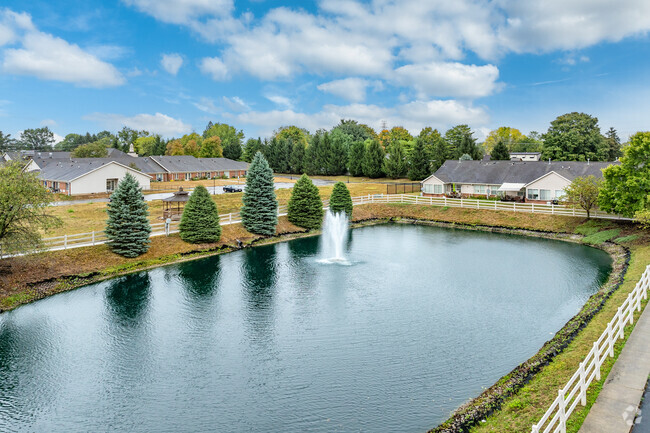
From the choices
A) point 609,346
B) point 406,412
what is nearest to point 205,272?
point 406,412

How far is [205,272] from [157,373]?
555 inches

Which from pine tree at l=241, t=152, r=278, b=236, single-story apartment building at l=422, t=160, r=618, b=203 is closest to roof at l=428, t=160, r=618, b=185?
single-story apartment building at l=422, t=160, r=618, b=203

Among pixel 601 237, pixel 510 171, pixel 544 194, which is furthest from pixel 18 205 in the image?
pixel 510 171

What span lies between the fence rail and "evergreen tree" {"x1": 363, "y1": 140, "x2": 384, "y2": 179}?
30.5 metres

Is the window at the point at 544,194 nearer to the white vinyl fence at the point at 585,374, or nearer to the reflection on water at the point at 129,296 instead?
the white vinyl fence at the point at 585,374

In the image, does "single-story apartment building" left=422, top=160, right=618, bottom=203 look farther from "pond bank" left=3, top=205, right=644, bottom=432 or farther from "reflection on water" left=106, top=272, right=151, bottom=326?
"reflection on water" left=106, top=272, right=151, bottom=326

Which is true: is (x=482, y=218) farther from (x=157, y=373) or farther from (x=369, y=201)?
(x=157, y=373)

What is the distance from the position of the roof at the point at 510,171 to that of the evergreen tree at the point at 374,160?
2393 cm

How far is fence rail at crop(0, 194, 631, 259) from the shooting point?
99.5ft

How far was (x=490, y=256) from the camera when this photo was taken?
108 feet

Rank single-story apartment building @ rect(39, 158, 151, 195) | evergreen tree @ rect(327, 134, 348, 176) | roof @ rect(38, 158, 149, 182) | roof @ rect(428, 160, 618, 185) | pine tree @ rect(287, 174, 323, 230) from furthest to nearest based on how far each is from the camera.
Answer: evergreen tree @ rect(327, 134, 348, 176) → roof @ rect(38, 158, 149, 182) → single-story apartment building @ rect(39, 158, 151, 195) → roof @ rect(428, 160, 618, 185) → pine tree @ rect(287, 174, 323, 230)

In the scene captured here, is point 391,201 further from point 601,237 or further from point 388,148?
point 388,148

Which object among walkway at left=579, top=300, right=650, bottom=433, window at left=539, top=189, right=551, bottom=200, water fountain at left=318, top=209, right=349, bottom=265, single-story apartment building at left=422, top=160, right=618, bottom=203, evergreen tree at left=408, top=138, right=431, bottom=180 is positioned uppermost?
evergreen tree at left=408, top=138, right=431, bottom=180

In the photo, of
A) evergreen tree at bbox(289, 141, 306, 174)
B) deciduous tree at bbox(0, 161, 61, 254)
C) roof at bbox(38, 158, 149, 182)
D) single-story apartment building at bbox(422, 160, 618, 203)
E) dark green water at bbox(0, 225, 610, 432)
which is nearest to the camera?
dark green water at bbox(0, 225, 610, 432)
